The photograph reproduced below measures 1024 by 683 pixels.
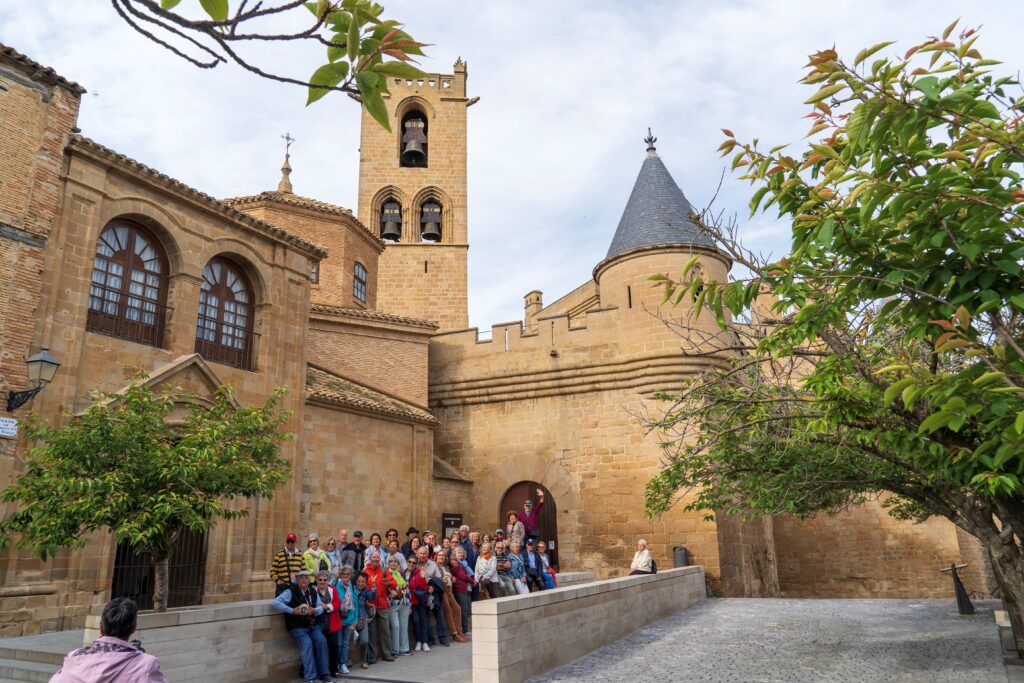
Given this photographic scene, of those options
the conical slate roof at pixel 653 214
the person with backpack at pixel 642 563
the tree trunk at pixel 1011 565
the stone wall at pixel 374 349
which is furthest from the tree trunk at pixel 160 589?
the conical slate roof at pixel 653 214

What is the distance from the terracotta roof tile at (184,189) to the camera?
11852 mm

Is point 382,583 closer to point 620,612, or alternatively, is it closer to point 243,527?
point 620,612

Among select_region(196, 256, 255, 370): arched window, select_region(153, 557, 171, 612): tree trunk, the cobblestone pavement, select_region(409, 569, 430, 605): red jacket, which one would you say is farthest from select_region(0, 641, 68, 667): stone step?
select_region(196, 256, 255, 370): arched window

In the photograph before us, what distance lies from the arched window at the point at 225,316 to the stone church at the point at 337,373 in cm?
Result: 4

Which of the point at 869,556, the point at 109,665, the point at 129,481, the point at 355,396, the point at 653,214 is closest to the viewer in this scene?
the point at 109,665

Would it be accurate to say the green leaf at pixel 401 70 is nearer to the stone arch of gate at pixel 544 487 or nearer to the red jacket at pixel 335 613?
the red jacket at pixel 335 613

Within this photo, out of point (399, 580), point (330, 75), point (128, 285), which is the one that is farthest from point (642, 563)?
point (330, 75)

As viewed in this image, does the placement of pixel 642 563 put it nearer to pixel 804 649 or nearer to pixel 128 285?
pixel 804 649

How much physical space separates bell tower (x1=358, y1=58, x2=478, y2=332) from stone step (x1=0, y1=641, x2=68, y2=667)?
2156 cm

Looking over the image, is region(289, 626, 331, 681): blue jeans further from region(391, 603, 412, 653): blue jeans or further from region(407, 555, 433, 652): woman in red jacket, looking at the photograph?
region(407, 555, 433, 652): woman in red jacket

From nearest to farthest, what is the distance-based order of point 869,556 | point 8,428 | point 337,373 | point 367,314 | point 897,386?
point 897,386
point 8,428
point 337,373
point 367,314
point 869,556

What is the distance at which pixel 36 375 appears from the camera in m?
10.2

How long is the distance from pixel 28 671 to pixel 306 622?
2838 millimetres

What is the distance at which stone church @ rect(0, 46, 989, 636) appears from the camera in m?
11.1
